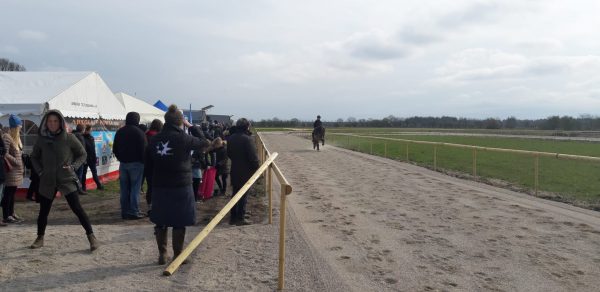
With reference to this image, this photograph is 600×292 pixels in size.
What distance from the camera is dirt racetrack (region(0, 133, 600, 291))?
4961 millimetres

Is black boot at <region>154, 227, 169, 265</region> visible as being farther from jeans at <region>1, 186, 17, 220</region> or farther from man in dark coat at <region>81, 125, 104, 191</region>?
man in dark coat at <region>81, 125, 104, 191</region>

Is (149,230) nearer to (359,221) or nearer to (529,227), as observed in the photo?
(359,221)

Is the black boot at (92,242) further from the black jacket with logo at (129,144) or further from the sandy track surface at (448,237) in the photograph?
the sandy track surface at (448,237)

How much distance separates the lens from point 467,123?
407 feet

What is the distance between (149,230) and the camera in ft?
23.8

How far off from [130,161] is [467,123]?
124545 mm

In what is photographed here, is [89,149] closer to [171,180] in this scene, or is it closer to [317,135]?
[171,180]

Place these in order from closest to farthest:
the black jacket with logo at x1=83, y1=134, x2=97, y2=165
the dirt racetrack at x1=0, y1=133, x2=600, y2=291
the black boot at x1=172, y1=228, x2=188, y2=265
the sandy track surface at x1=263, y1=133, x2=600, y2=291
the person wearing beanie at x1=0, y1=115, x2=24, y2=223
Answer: the dirt racetrack at x1=0, y1=133, x2=600, y2=291, the sandy track surface at x1=263, y1=133, x2=600, y2=291, the black boot at x1=172, y1=228, x2=188, y2=265, the person wearing beanie at x1=0, y1=115, x2=24, y2=223, the black jacket with logo at x1=83, y1=134, x2=97, y2=165

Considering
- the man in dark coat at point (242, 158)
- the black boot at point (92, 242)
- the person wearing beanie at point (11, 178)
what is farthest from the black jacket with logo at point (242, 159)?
the person wearing beanie at point (11, 178)

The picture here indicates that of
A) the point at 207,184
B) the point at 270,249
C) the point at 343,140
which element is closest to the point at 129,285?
the point at 270,249

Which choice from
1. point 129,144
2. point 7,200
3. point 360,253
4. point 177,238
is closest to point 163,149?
point 177,238

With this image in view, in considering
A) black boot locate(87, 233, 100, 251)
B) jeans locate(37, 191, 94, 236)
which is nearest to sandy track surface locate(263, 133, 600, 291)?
black boot locate(87, 233, 100, 251)

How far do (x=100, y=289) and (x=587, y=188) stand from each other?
1412cm

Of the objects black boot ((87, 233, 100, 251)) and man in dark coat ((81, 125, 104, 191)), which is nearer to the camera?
black boot ((87, 233, 100, 251))
